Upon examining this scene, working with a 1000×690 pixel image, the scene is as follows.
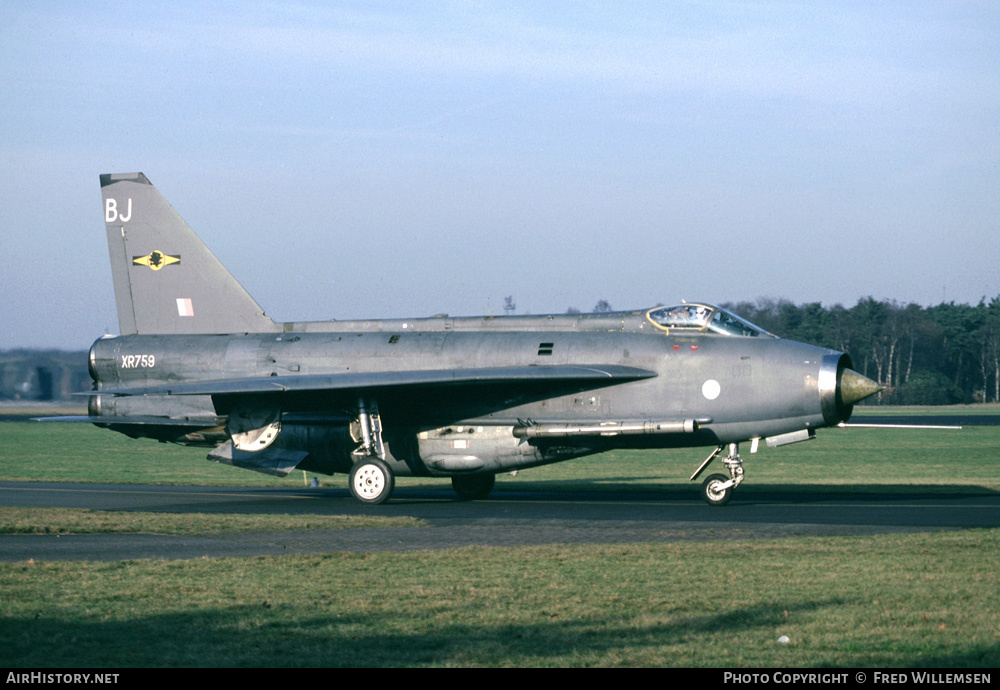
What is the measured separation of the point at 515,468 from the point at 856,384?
648 cm

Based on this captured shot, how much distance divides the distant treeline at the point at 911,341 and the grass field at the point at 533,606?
80243 millimetres

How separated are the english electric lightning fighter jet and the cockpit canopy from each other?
0.09 ft

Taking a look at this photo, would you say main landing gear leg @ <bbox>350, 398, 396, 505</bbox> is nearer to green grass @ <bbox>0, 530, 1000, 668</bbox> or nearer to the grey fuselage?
the grey fuselage

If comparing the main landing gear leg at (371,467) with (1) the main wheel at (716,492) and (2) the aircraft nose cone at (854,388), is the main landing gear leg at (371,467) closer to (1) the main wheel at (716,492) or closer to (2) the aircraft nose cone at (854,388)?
(1) the main wheel at (716,492)

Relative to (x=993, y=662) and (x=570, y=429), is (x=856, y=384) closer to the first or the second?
(x=570, y=429)

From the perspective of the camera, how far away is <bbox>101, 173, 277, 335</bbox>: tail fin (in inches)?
931

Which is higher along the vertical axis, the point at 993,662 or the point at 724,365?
the point at 724,365

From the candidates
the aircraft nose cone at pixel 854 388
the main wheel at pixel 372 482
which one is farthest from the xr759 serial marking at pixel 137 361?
the aircraft nose cone at pixel 854 388

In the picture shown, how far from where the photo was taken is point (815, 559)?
40.4 ft

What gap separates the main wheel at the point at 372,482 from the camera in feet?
68.1

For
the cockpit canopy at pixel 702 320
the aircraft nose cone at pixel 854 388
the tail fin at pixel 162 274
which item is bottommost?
the aircraft nose cone at pixel 854 388

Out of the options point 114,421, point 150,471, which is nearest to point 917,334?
point 150,471

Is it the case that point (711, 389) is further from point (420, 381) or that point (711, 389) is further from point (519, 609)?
point (519, 609)

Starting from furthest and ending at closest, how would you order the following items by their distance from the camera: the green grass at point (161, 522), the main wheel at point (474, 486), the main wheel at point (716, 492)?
the main wheel at point (474, 486) → the main wheel at point (716, 492) → the green grass at point (161, 522)
